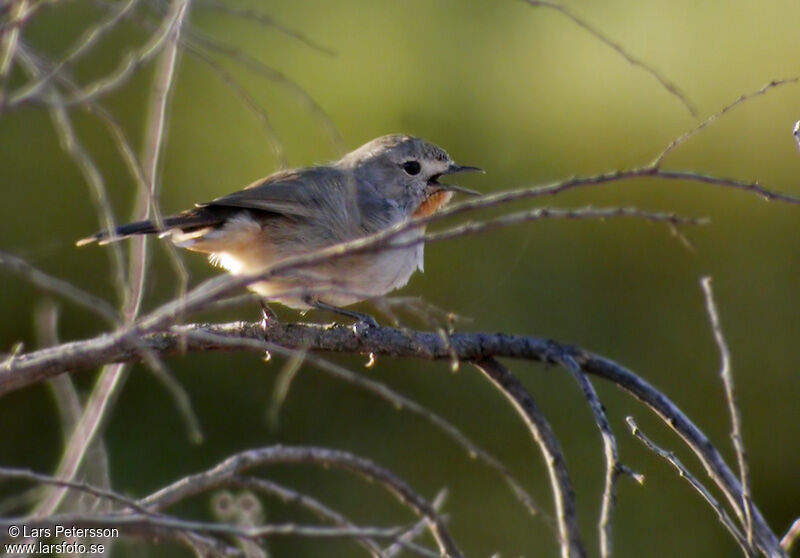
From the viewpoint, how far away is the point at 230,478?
7.07 ft

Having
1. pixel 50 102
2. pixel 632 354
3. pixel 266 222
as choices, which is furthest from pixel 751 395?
pixel 50 102

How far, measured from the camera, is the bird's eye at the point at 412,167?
457 cm

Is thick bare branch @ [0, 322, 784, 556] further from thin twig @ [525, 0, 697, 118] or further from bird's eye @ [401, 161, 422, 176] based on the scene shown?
bird's eye @ [401, 161, 422, 176]

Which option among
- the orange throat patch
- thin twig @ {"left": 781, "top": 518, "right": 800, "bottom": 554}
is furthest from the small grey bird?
thin twig @ {"left": 781, "top": 518, "right": 800, "bottom": 554}

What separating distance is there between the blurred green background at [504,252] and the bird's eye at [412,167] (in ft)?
2.20

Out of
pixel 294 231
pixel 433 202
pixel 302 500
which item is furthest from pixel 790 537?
pixel 433 202

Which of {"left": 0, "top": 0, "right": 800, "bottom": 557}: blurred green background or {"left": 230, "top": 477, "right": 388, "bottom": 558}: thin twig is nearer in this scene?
{"left": 230, "top": 477, "right": 388, "bottom": 558}: thin twig

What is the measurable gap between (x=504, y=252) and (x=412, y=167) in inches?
38.1

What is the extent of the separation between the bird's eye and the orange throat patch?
12 centimetres

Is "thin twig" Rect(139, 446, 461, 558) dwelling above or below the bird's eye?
below

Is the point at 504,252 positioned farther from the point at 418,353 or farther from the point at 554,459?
the point at 554,459

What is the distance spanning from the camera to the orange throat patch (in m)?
4.54

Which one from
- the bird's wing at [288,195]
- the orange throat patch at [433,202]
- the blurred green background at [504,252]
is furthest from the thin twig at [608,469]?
the blurred green background at [504,252]

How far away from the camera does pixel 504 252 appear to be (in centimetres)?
537
